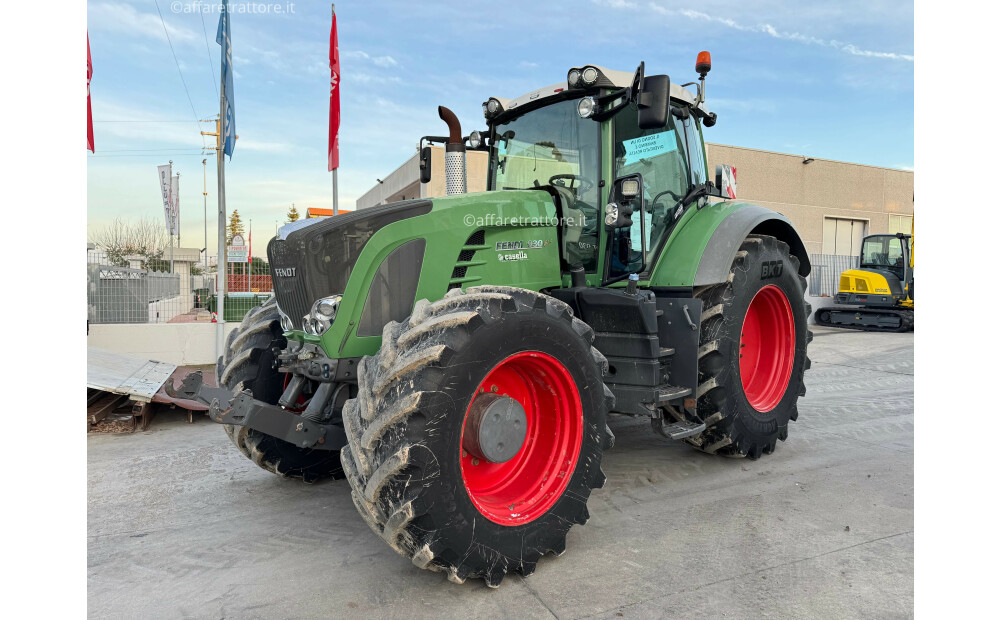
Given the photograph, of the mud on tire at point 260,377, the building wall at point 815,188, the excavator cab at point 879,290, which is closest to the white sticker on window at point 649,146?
the mud on tire at point 260,377

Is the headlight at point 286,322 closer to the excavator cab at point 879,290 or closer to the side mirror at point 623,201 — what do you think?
the side mirror at point 623,201

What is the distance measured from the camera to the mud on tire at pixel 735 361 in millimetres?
4367

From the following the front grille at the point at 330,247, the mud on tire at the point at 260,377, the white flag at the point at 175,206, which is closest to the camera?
the front grille at the point at 330,247

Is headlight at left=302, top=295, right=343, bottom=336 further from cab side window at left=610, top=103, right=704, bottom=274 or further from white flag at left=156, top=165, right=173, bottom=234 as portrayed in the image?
white flag at left=156, top=165, right=173, bottom=234

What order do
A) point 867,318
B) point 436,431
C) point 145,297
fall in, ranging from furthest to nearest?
point 867,318, point 145,297, point 436,431

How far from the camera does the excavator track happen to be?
15.7 metres

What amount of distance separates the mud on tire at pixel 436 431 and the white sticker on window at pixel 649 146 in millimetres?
1638

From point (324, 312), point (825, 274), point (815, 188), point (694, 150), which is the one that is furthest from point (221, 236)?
point (815, 188)

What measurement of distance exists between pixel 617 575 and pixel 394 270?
185 cm

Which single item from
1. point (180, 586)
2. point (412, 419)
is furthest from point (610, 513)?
point (180, 586)

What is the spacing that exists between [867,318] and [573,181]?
14.9m

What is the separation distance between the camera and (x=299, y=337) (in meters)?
3.50

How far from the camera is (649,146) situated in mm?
4352

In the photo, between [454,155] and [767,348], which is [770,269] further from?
[454,155]
